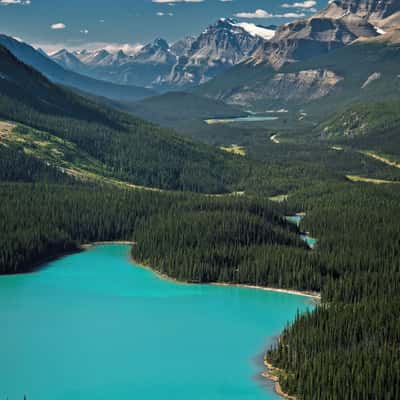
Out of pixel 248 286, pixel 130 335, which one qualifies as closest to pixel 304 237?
pixel 248 286

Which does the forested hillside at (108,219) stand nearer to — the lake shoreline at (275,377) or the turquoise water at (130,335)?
the turquoise water at (130,335)

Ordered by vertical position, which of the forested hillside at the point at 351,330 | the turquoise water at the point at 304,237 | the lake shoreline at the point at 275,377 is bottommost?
the lake shoreline at the point at 275,377

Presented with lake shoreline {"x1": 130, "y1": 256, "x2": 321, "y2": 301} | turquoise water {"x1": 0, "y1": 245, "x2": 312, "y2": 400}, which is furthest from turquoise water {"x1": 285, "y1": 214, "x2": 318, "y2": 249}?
turquoise water {"x1": 0, "y1": 245, "x2": 312, "y2": 400}

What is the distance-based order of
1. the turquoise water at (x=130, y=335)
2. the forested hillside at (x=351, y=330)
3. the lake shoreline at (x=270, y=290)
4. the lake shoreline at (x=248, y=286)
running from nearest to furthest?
1. the forested hillside at (x=351, y=330)
2. the lake shoreline at (x=270, y=290)
3. the turquoise water at (x=130, y=335)
4. the lake shoreline at (x=248, y=286)

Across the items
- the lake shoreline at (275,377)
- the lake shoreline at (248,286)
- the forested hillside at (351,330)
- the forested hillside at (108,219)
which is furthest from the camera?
the forested hillside at (108,219)

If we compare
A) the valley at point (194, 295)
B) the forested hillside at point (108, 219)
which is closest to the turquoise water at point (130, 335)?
the valley at point (194, 295)

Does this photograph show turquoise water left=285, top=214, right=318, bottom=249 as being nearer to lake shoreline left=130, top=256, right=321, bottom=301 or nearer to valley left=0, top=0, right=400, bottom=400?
valley left=0, top=0, right=400, bottom=400

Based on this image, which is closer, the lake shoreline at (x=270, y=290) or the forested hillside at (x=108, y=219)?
the lake shoreline at (x=270, y=290)

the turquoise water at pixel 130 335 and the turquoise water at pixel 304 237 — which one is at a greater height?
the turquoise water at pixel 304 237

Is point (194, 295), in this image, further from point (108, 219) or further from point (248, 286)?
point (108, 219)

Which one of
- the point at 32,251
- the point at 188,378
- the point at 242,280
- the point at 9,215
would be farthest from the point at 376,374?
the point at 9,215
